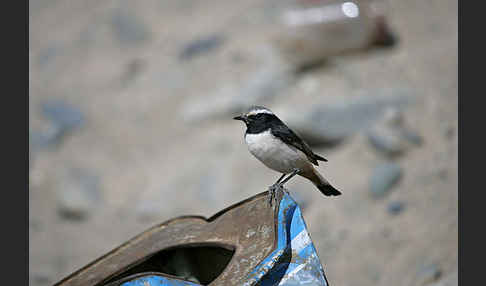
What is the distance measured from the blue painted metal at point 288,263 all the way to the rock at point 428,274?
2.62 m

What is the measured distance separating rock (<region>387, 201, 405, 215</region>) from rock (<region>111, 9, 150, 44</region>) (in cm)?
Result: 648

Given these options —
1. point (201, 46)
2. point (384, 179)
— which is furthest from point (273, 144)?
point (201, 46)

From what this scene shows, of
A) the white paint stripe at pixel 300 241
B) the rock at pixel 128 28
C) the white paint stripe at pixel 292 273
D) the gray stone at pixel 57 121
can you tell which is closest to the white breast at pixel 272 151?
the white paint stripe at pixel 300 241

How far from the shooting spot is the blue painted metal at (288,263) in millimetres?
3195

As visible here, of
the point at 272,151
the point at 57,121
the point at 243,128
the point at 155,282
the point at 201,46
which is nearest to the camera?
the point at 155,282

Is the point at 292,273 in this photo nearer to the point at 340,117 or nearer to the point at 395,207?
A: the point at 395,207

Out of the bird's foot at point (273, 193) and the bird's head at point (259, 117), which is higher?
the bird's head at point (259, 117)

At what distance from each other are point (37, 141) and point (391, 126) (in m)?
5.85

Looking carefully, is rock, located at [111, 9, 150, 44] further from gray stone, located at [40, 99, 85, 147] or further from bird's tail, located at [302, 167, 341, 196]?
bird's tail, located at [302, 167, 341, 196]

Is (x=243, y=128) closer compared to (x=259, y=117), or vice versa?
(x=259, y=117)

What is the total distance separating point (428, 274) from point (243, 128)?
3831 millimetres

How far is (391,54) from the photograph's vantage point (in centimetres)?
891

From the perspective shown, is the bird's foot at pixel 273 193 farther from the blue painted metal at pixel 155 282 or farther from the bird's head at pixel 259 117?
the blue painted metal at pixel 155 282

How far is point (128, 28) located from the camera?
469 inches
